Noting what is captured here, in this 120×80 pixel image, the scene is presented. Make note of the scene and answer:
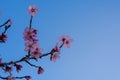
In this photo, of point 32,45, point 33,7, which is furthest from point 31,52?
point 33,7

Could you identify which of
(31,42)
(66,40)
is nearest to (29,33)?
(31,42)

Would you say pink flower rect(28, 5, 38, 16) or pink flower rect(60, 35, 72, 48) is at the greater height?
pink flower rect(28, 5, 38, 16)

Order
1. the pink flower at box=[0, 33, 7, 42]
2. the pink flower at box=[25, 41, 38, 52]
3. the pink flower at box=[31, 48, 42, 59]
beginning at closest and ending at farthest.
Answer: the pink flower at box=[31, 48, 42, 59], the pink flower at box=[25, 41, 38, 52], the pink flower at box=[0, 33, 7, 42]

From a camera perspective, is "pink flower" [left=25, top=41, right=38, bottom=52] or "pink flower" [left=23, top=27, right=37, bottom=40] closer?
"pink flower" [left=25, top=41, right=38, bottom=52]

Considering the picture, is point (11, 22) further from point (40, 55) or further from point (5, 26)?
point (40, 55)

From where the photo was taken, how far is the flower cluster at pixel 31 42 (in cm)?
1042

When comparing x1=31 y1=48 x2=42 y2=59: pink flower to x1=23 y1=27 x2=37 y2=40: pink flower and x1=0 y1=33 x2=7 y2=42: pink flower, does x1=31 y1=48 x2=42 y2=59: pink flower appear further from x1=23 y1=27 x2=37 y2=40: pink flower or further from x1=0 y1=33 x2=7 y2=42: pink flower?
x1=0 y1=33 x2=7 y2=42: pink flower

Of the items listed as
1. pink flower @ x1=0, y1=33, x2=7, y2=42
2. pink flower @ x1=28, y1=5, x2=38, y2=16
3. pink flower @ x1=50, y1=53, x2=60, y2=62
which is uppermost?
pink flower @ x1=28, y1=5, x2=38, y2=16

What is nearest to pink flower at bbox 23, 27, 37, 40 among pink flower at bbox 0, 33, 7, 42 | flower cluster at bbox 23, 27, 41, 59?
flower cluster at bbox 23, 27, 41, 59

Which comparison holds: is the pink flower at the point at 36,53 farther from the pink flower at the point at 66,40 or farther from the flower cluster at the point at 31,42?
the pink flower at the point at 66,40

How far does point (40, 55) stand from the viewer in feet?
33.9

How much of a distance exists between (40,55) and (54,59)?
0.50 metres

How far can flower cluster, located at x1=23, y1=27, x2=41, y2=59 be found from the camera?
10.4 metres

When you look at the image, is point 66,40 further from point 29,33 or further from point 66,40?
point 29,33
